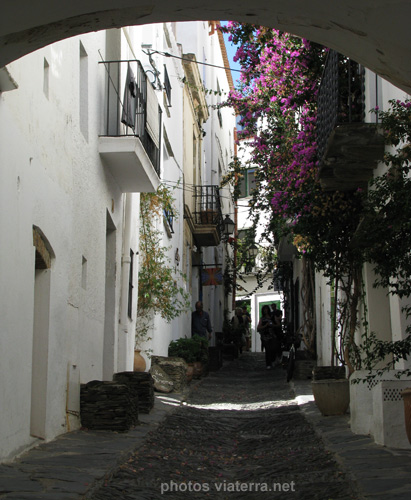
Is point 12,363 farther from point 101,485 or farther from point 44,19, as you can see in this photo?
point 44,19

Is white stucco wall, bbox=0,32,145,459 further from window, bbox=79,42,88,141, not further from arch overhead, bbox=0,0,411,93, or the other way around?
arch overhead, bbox=0,0,411,93

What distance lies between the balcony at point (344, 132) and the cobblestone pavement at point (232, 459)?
3227 millimetres

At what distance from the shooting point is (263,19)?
15.4 feet

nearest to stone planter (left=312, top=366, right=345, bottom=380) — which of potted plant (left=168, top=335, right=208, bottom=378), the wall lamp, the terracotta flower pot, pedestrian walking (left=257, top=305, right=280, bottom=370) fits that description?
the terracotta flower pot

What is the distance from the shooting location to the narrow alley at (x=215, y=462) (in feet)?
18.6

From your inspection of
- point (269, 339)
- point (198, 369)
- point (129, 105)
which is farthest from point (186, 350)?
point (129, 105)

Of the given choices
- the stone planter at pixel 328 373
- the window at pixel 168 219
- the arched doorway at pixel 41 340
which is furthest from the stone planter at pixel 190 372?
the arched doorway at pixel 41 340

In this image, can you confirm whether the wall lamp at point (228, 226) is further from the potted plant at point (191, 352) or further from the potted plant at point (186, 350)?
the potted plant at point (186, 350)

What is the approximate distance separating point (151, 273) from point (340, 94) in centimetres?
604

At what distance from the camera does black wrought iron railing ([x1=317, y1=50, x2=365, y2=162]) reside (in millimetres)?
9438

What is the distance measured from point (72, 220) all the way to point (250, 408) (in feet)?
15.8

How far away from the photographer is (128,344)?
12719 millimetres

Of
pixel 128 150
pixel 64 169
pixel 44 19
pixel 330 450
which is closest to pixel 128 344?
pixel 128 150

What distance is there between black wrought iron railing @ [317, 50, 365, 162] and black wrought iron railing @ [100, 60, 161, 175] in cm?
257
